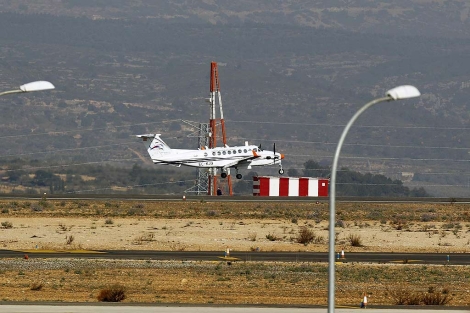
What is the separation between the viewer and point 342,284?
178 ft

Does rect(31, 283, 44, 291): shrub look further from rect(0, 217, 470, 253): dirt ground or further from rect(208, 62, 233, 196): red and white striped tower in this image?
rect(208, 62, 233, 196): red and white striped tower

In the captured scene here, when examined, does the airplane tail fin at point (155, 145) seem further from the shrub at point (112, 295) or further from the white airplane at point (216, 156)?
the shrub at point (112, 295)

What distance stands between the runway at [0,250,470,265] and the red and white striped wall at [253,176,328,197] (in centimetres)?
4586

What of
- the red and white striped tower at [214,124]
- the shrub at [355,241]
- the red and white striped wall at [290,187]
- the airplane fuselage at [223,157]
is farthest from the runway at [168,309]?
the red and white striped tower at [214,124]

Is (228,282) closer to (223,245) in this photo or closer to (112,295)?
(112,295)

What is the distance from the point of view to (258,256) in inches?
2534

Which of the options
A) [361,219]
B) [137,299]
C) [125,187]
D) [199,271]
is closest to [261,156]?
[361,219]

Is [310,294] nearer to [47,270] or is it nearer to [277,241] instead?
[47,270]

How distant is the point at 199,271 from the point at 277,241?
755 inches

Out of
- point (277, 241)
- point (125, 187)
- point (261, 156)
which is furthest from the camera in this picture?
point (125, 187)

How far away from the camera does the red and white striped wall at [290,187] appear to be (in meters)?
114

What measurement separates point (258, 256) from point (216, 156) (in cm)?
5316

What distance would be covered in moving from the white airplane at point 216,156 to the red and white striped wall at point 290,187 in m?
1.20

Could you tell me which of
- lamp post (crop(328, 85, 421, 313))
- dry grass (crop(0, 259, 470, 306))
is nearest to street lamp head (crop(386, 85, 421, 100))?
lamp post (crop(328, 85, 421, 313))
